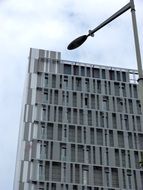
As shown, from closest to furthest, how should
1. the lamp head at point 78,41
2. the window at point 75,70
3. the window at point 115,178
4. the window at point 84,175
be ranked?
the lamp head at point 78,41 → the window at point 84,175 → the window at point 115,178 → the window at point 75,70

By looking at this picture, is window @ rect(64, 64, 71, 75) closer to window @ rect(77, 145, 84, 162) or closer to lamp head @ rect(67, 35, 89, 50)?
window @ rect(77, 145, 84, 162)

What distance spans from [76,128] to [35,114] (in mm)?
6091

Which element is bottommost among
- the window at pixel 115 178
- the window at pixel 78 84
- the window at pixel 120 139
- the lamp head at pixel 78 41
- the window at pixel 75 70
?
the lamp head at pixel 78 41

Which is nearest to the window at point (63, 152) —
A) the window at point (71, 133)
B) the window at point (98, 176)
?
the window at point (71, 133)

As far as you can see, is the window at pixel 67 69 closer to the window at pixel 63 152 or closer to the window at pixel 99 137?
the window at pixel 99 137

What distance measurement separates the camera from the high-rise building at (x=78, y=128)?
56938mm

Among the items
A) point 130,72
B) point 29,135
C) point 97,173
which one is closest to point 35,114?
point 29,135

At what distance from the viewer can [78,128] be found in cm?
6178

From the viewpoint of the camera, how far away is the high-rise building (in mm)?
56938

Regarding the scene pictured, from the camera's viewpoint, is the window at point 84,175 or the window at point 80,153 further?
the window at point 80,153

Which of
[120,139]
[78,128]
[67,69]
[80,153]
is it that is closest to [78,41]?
[80,153]

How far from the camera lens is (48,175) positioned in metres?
56.5

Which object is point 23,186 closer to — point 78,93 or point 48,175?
point 48,175

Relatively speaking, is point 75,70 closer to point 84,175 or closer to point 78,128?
point 78,128
